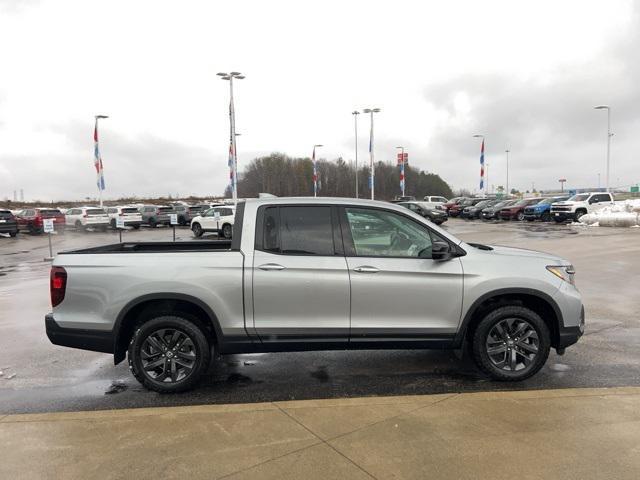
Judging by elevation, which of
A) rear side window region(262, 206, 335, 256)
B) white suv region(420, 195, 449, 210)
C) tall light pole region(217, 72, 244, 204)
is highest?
tall light pole region(217, 72, 244, 204)

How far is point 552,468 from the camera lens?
3.02m

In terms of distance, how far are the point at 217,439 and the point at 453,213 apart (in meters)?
46.5

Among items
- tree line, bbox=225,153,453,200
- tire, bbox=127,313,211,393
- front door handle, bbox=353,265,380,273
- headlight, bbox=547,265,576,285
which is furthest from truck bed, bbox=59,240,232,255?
tree line, bbox=225,153,453,200

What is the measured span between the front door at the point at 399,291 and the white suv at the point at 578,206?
31.5 metres

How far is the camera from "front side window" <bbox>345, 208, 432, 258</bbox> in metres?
4.47

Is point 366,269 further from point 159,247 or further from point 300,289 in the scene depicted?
point 159,247

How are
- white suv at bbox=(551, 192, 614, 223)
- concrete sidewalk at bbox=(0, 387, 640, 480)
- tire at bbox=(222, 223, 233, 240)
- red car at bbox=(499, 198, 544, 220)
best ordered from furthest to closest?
red car at bbox=(499, 198, 544, 220)
white suv at bbox=(551, 192, 614, 223)
tire at bbox=(222, 223, 233, 240)
concrete sidewalk at bbox=(0, 387, 640, 480)

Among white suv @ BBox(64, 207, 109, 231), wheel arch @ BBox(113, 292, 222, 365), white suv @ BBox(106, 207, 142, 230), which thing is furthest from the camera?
white suv @ BBox(106, 207, 142, 230)

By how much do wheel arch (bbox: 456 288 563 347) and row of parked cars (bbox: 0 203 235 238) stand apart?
78.5 ft

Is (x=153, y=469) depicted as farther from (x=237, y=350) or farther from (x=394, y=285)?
(x=394, y=285)

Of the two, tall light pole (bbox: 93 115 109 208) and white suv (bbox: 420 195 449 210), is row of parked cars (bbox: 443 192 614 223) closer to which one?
white suv (bbox: 420 195 449 210)

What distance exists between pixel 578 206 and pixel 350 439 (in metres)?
33.3

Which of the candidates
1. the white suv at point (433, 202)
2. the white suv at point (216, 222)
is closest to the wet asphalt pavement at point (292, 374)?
the white suv at point (216, 222)

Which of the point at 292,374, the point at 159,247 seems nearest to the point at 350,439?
the point at 292,374
